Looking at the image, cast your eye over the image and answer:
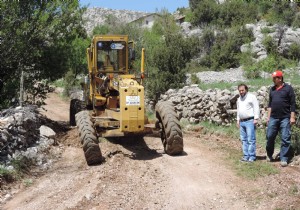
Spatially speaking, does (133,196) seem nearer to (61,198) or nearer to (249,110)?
(61,198)

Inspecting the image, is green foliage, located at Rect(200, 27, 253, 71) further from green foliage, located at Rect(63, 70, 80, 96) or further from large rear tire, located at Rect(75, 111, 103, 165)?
large rear tire, located at Rect(75, 111, 103, 165)

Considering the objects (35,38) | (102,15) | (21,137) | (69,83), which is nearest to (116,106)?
(21,137)

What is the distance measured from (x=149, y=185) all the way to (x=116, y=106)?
344cm

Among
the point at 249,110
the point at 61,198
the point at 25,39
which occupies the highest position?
the point at 25,39

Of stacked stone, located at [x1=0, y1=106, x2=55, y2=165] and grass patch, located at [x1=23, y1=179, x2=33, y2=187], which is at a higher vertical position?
stacked stone, located at [x1=0, y1=106, x2=55, y2=165]

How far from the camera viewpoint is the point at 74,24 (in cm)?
1611

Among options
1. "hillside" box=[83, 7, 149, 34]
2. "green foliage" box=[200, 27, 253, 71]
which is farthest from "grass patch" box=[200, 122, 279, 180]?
"hillside" box=[83, 7, 149, 34]

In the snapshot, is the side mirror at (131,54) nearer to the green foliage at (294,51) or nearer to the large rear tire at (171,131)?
the large rear tire at (171,131)

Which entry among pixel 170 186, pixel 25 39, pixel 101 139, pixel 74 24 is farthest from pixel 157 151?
pixel 74 24

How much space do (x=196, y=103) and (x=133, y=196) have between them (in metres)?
7.20

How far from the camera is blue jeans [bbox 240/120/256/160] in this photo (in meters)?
7.99

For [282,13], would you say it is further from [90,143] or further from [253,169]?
[90,143]

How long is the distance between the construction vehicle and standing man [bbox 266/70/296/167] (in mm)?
2067

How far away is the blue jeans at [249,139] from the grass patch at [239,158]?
20cm
